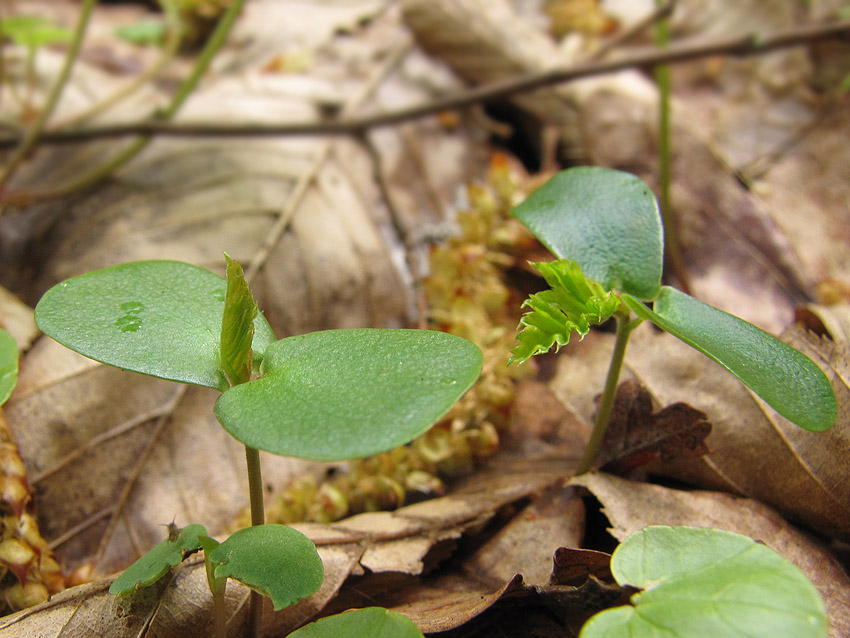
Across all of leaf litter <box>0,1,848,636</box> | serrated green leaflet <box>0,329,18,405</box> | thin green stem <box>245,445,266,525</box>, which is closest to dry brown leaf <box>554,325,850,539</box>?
leaf litter <box>0,1,848,636</box>

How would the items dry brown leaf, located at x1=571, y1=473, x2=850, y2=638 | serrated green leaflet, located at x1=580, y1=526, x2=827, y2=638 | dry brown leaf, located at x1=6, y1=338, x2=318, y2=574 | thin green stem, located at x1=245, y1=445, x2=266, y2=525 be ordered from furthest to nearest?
dry brown leaf, located at x1=6, y1=338, x2=318, y2=574 < dry brown leaf, located at x1=571, y1=473, x2=850, y2=638 < thin green stem, located at x1=245, y1=445, x2=266, y2=525 < serrated green leaflet, located at x1=580, y1=526, x2=827, y2=638

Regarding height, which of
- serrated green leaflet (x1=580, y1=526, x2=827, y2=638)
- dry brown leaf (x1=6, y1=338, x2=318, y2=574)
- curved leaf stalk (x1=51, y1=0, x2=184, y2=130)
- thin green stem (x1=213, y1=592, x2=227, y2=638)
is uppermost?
curved leaf stalk (x1=51, y1=0, x2=184, y2=130)

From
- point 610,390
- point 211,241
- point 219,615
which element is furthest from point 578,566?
point 211,241

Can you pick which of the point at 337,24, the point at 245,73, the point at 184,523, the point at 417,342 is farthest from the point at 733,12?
the point at 184,523

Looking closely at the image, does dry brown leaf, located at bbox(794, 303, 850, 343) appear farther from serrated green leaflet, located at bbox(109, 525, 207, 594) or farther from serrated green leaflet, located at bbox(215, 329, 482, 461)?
serrated green leaflet, located at bbox(109, 525, 207, 594)

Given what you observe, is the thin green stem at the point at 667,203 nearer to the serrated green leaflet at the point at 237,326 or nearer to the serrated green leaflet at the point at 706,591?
the serrated green leaflet at the point at 706,591

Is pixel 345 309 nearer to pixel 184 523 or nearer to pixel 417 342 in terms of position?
pixel 184 523

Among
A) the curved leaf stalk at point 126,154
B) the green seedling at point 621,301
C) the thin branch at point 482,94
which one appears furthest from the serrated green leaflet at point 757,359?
the curved leaf stalk at point 126,154

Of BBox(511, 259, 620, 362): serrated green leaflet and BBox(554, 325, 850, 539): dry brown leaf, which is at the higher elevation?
BBox(511, 259, 620, 362): serrated green leaflet
